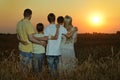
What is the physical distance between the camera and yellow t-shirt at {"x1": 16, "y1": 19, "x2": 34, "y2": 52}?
13062 millimetres

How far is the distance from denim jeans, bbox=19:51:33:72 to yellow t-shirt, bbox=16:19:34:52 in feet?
0.30

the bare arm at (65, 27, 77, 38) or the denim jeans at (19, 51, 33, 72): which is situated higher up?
the bare arm at (65, 27, 77, 38)

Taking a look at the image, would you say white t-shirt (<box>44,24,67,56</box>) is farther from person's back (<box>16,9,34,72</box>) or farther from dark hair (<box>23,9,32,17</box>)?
dark hair (<box>23,9,32,17</box>)

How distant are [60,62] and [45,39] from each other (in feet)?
2.14

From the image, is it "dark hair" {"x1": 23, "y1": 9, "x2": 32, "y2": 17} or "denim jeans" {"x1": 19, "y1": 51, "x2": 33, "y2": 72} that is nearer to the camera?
"denim jeans" {"x1": 19, "y1": 51, "x2": 33, "y2": 72}

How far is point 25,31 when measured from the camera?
13.1 metres

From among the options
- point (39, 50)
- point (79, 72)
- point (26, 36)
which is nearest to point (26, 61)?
point (39, 50)

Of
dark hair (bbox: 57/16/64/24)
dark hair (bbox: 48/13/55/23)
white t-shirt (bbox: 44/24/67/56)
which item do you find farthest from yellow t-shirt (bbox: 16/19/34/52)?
dark hair (bbox: 57/16/64/24)

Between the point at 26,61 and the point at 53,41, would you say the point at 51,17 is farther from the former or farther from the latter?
the point at 26,61

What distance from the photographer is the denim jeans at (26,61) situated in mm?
12213

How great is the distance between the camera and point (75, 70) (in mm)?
11820

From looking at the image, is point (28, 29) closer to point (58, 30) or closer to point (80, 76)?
point (58, 30)

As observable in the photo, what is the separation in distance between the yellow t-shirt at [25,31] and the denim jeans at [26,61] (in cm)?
9

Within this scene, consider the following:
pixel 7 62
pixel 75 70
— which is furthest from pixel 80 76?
pixel 7 62
